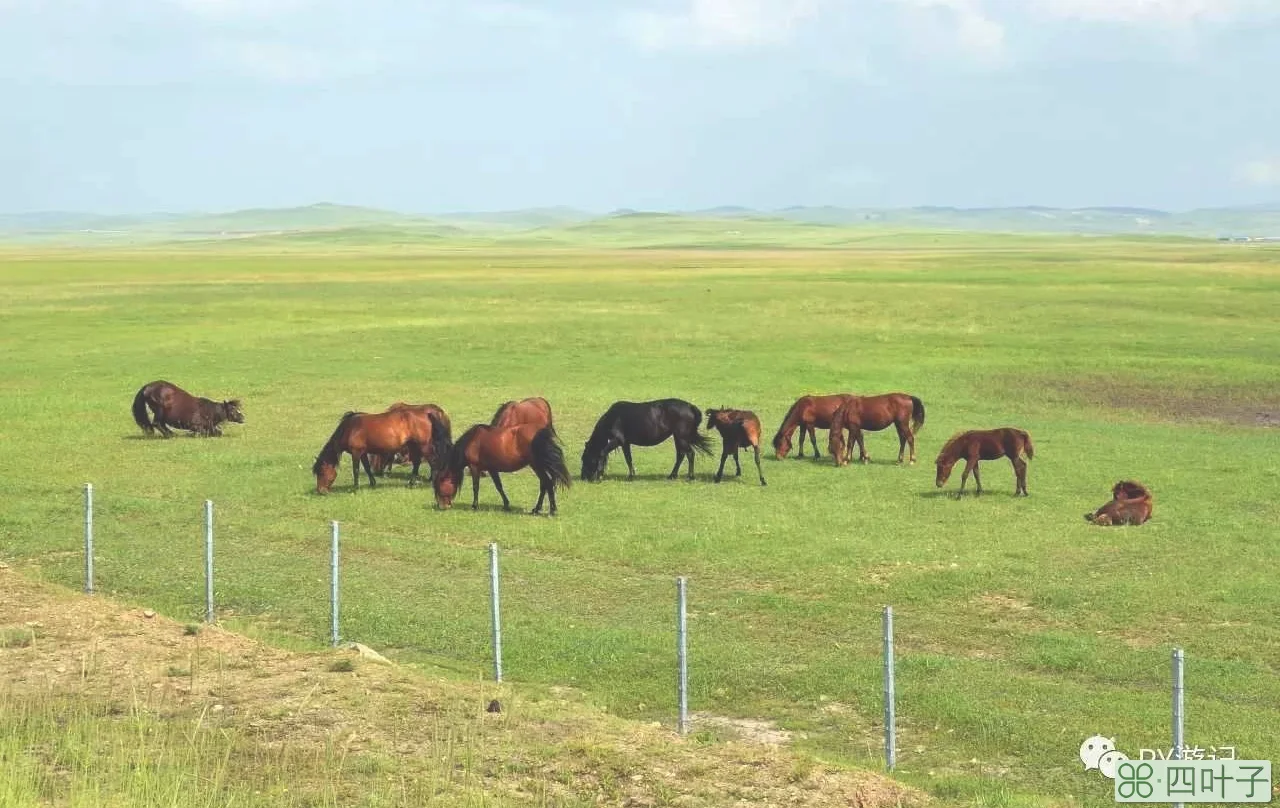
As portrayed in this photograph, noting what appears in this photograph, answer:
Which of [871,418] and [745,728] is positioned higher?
[871,418]

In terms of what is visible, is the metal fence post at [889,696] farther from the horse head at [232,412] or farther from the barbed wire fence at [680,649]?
the horse head at [232,412]

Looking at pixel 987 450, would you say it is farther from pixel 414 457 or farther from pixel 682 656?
pixel 682 656

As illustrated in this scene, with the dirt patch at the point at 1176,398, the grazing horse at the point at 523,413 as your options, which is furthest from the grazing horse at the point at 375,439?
the dirt patch at the point at 1176,398

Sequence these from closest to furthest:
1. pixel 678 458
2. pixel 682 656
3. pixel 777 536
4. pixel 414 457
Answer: pixel 682 656 < pixel 777 536 < pixel 414 457 < pixel 678 458

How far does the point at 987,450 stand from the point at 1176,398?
14.7 metres

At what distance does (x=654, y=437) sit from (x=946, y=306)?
3679 centimetres

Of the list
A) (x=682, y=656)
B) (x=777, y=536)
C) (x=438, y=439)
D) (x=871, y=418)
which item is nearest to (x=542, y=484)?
(x=438, y=439)

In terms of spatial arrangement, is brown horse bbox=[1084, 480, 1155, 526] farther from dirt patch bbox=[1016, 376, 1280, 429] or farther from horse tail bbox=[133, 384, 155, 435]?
horse tail bbox=[133, 384, 155, 435]

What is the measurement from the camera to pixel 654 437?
2297 cm

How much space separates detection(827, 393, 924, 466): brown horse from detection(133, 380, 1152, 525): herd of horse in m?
0.02

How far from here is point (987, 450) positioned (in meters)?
21.3

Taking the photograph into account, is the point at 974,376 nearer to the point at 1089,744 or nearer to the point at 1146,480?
the point at 1146,480

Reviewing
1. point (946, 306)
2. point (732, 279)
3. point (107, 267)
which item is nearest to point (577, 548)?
point (946, 306)

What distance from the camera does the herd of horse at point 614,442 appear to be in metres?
19.9
